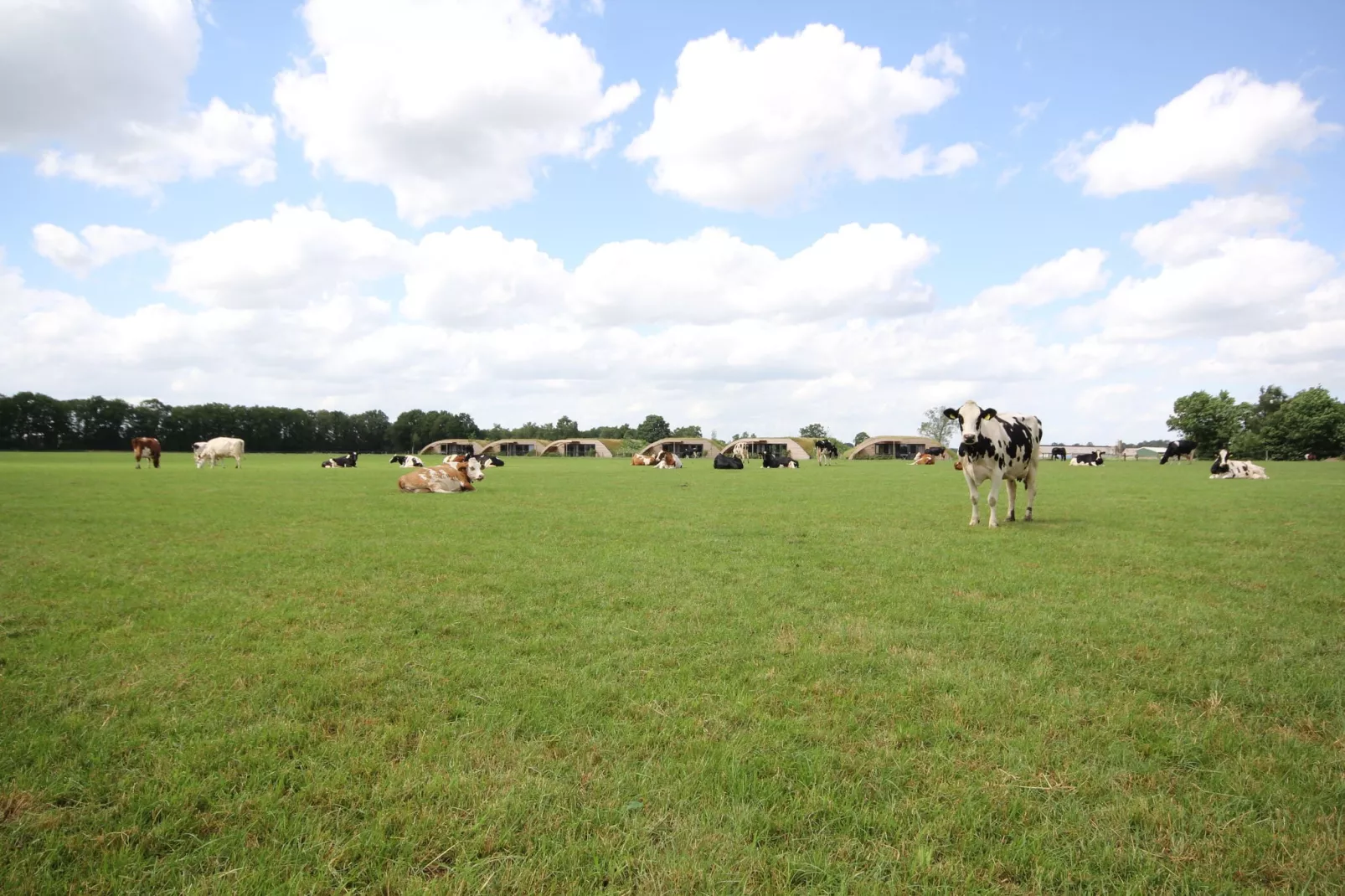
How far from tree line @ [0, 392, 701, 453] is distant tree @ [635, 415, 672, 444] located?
0.56 feet

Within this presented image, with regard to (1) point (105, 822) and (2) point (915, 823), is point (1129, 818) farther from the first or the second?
(1) point (105, 822)

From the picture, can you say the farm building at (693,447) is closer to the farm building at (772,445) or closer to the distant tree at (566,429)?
the farm building at (772,445)

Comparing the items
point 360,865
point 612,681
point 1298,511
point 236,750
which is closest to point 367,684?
point 236,750

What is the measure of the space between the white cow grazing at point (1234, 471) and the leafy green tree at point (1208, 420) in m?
55.4

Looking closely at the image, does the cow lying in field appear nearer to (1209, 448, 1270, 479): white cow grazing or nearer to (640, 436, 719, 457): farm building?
(1209, 448, 1270, 479): white cow grazing

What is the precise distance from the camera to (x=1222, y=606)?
21.9 feet

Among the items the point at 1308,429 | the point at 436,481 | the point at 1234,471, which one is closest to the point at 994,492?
the point at 436,481

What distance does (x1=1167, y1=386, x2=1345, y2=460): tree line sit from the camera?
72875 millimetres

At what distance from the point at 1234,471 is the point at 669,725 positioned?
39075 millimetres

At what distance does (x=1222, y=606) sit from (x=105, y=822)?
28.3 ft

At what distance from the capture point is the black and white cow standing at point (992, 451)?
12.9 meters

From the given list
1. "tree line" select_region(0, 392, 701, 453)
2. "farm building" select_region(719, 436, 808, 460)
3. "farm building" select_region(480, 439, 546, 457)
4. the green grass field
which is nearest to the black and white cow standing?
the green grass field

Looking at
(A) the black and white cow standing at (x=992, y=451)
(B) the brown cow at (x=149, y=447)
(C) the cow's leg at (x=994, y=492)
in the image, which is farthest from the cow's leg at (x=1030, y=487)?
(B) the brown cow at (x=149, y=447)

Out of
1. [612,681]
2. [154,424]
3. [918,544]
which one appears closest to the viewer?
[612,681]
